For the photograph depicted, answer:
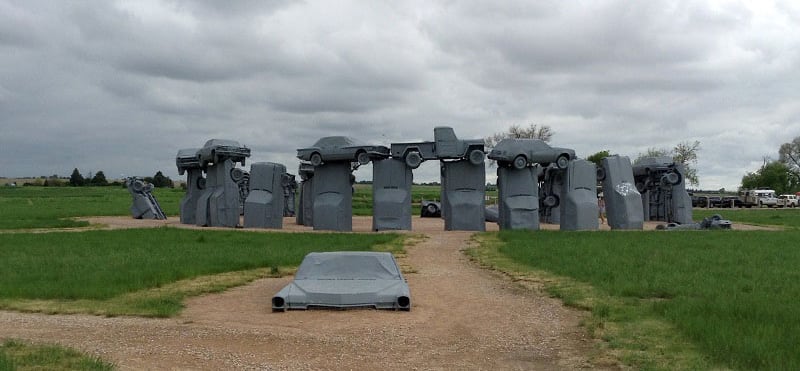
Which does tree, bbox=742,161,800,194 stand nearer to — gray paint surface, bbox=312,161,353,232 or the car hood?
gray paint surface, bbox=312,161,353,232

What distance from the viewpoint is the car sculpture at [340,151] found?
1155 inches

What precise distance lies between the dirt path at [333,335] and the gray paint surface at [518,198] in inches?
672

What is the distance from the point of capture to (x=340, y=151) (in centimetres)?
2953

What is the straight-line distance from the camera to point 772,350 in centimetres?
776

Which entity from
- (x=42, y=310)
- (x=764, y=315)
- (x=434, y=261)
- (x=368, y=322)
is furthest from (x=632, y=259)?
(x=42, y=310)

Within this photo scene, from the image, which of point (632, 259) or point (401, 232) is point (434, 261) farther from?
point (401, 232)

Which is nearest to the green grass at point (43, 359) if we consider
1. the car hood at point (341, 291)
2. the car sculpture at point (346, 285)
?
the car sculpture at point (346, 285)

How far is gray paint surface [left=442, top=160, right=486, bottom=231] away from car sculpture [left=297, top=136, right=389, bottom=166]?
10.2 ft

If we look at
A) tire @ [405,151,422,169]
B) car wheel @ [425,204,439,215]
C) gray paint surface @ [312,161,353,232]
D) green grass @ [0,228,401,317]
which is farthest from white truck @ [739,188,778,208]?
green grass @ [0,228,401,317]

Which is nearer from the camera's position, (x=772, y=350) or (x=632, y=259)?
(x=772, y=350)

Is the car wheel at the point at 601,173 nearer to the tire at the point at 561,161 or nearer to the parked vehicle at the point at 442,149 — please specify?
the tire at the point at 561,161

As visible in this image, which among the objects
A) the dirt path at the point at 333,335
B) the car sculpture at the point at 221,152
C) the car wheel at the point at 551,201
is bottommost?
the dirt path at the point at 333,335

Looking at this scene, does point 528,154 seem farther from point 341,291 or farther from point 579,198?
point 341,291

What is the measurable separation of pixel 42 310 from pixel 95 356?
3.84 meters
